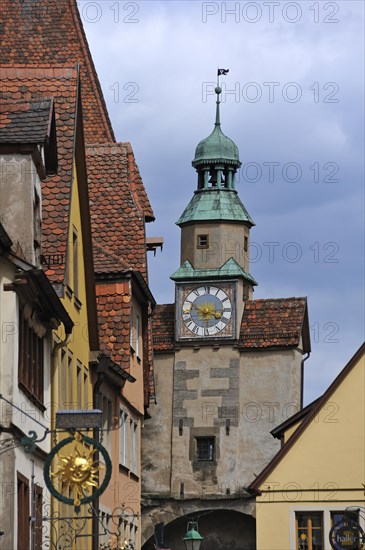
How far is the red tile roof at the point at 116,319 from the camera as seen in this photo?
1175 inches

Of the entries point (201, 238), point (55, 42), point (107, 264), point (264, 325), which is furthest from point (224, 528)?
point (107, 264)

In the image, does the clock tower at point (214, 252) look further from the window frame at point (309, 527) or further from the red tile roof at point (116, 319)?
the red tile roof at point (116, 319)

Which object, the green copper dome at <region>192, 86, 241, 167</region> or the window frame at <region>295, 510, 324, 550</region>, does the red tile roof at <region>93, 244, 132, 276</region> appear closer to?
the window frame at <region>295, 510, 324, 550</region>

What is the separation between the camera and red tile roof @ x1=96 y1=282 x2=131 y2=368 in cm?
2984

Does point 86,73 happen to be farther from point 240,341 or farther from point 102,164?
point 240,341

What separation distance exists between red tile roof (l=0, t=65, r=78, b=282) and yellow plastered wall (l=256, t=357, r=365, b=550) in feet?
36.4

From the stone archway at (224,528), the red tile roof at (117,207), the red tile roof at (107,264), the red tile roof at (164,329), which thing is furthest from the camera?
the red tile roof at (164,329)

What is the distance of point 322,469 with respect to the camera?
107 ft

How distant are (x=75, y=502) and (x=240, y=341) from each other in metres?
40.9

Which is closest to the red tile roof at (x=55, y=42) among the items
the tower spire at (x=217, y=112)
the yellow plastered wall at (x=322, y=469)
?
the yellow plastered wall at (x=322, y=469)

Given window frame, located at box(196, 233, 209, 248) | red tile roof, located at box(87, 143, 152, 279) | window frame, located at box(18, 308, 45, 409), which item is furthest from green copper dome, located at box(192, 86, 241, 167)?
window frame, located at box(18, 308, 45, 409)

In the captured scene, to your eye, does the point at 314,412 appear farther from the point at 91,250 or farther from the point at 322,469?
the point at 91,250

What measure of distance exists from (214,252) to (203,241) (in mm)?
676

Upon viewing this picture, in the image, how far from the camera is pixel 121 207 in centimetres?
3189
